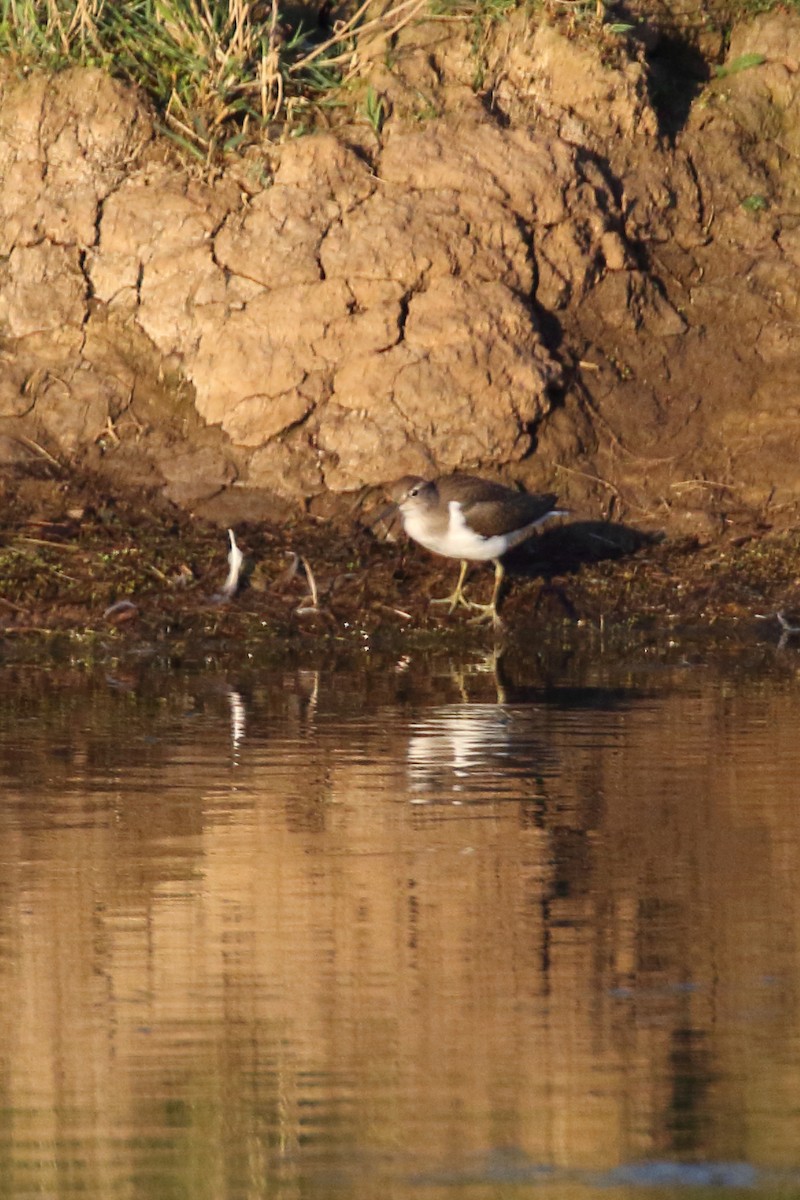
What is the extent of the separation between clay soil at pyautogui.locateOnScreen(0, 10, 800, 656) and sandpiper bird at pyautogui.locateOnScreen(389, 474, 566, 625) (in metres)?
0.33

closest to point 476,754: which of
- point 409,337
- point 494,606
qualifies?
point 494,606

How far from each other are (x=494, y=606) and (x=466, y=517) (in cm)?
57

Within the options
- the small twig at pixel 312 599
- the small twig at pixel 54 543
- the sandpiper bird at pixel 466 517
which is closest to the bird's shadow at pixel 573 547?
the sandpiper bird at pixel 466 517

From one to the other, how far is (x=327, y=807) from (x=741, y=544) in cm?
599

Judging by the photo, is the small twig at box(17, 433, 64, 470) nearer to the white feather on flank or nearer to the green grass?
the green grass

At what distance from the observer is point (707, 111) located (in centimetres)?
1545

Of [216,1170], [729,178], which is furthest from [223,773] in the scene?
[729,178]

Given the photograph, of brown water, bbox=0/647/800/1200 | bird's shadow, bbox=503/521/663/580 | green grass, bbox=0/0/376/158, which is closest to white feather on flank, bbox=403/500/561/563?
bird's shadow, bbox=503/521/663/580

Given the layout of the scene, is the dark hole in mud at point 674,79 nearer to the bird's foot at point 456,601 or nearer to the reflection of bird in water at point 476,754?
the bird's foot at point 456,601

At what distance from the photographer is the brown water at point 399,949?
5.00 m

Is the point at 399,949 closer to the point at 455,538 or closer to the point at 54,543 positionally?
the point at 455,538

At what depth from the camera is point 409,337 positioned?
1389 centimetres

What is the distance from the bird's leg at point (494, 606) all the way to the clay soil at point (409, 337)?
0.45ft

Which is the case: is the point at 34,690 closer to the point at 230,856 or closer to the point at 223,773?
the point at 223,773
